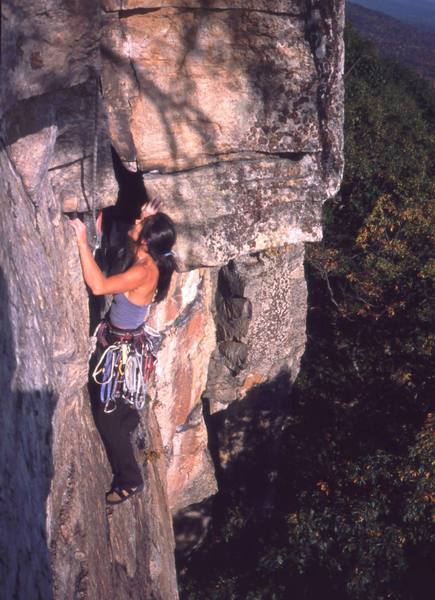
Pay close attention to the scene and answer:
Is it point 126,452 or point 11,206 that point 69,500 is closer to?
point 126,452

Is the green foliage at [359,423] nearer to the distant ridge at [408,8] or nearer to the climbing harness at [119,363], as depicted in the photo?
the climbing harness at [119,363]

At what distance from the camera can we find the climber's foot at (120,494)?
14.7 ft

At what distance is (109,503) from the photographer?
4461mm

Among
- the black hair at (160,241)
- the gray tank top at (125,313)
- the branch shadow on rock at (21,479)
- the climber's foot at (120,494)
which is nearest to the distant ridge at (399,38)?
the black hair at (160,241)

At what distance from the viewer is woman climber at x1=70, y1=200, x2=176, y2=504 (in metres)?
4.31

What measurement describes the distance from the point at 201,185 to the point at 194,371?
332cm

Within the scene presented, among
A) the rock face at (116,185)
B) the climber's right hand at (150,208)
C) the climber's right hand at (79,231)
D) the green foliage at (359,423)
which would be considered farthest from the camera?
the green foliage at (359,423)

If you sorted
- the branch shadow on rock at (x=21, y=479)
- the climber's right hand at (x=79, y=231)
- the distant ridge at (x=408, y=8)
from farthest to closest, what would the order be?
the distant ridge at (x=408, y=8), the climber's right hand at (x=79, y=231), the branch shadow on rock at (x=21, y=479)

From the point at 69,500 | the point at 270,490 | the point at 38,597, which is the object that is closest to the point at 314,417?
the point at 270,490

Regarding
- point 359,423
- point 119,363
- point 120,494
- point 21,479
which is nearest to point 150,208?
point 119,363

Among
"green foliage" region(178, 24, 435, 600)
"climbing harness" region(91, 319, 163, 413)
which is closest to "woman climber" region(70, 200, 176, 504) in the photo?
"climbing harness" region(91, 319, 163, 413)

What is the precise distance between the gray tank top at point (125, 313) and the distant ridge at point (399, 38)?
120 feet

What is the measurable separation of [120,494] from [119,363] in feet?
3.59

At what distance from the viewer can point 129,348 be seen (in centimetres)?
448
